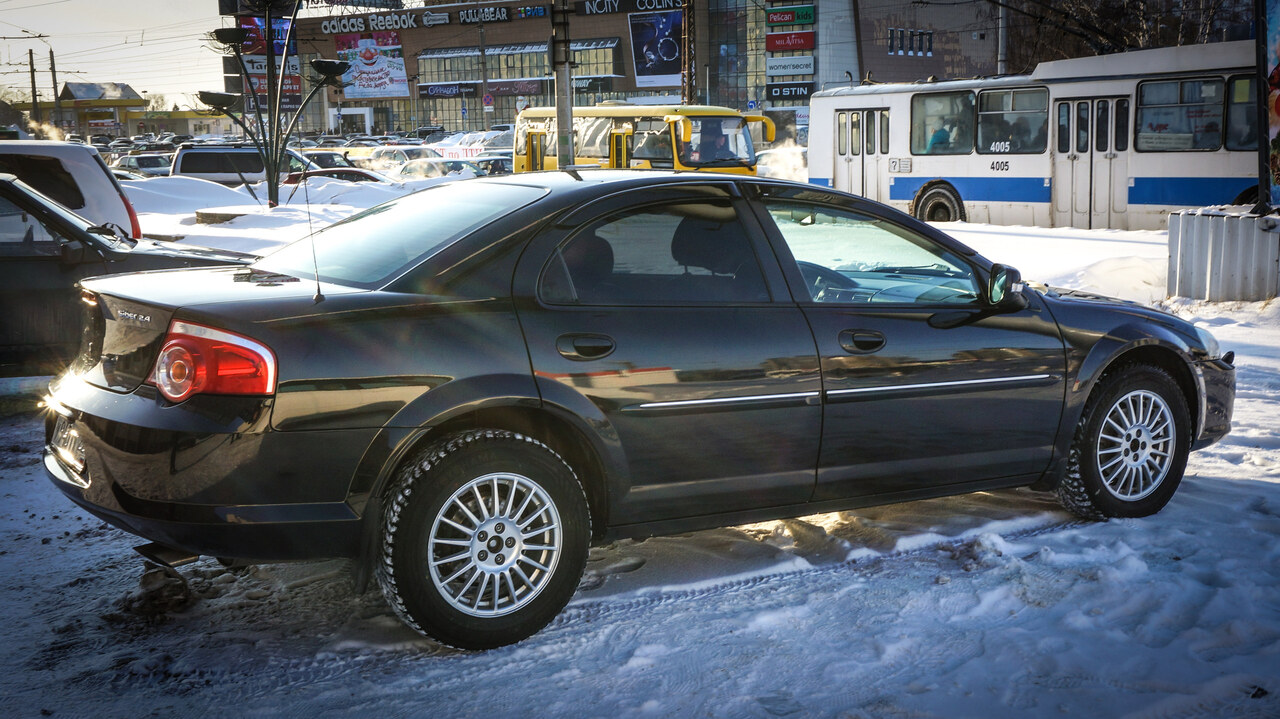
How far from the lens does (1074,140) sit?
19.5 metres

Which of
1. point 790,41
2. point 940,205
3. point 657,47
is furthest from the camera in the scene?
point 657,47

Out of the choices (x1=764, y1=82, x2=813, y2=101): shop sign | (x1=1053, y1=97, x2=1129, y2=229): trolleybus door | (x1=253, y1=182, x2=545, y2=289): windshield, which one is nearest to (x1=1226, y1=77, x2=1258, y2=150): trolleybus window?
(x1=1053, y1=97, x2=1129, y2=229): trolleybus door

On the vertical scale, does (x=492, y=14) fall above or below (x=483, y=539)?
above

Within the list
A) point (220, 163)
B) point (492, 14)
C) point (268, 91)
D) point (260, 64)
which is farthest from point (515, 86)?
point (268, 91)

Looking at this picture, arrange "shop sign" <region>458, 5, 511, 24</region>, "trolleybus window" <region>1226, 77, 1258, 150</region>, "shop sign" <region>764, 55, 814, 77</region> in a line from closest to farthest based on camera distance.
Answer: "trolleybus window" <region>1226, 77, 1258, 150</region>, "shop sign" <region>764, 55, 814, 77</region>, "shop sign" <region>458, 5, 511, 24</region>

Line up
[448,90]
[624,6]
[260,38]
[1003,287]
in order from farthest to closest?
[448,90] → [260,38] → [624,6] → [1003,287]

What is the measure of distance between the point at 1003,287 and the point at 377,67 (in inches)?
3990

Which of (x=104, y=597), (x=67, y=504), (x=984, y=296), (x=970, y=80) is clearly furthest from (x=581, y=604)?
(x=970, y=80)

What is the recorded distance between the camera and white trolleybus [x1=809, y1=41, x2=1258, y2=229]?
1778cm

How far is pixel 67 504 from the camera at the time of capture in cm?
528

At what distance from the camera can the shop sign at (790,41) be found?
74625 millimetres

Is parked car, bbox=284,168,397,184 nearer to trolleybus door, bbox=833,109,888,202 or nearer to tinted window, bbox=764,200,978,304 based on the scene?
trolleybus door, bbox=833,109,888,202

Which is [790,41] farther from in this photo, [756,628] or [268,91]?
[756,628]

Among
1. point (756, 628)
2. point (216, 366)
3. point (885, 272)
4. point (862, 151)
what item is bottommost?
point (756, 628)
